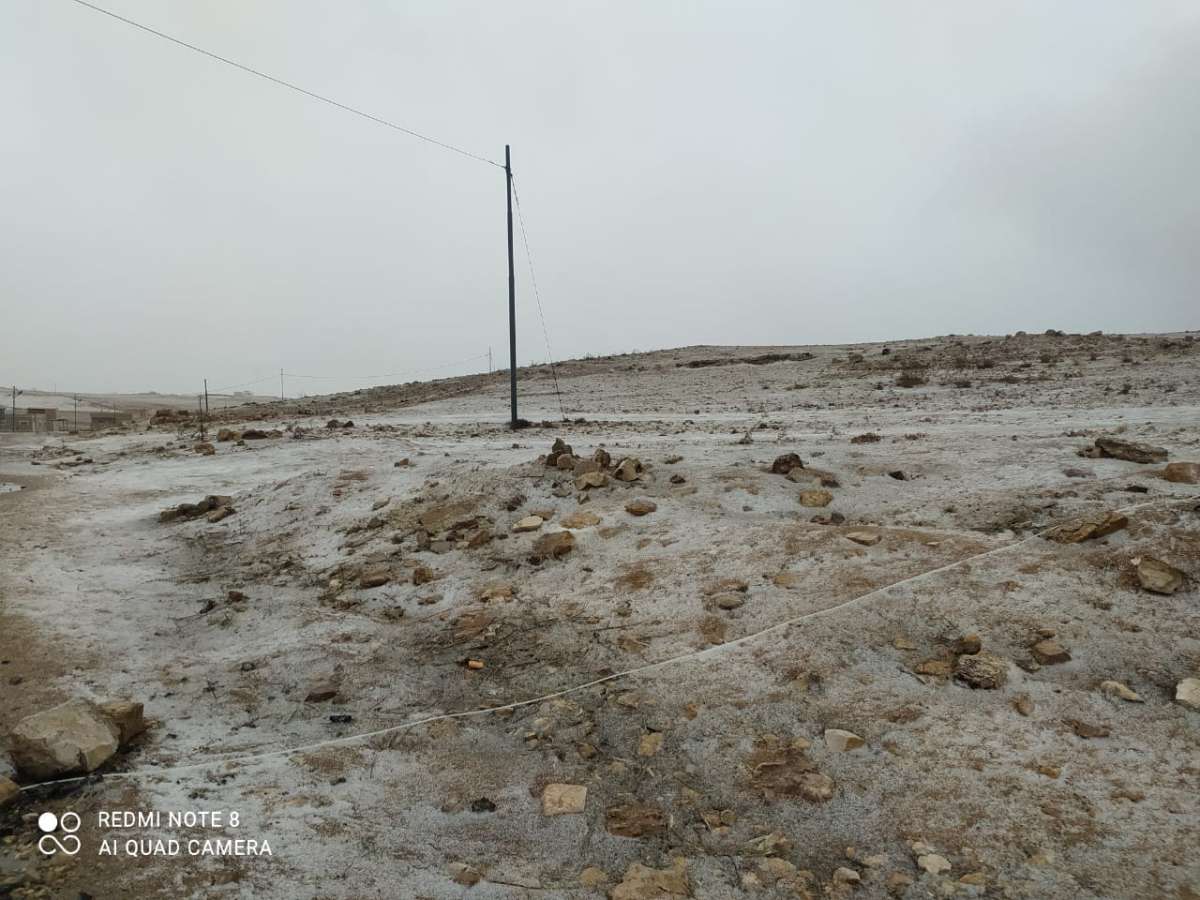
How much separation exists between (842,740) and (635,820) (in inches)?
42.2

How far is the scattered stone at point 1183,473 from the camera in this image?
17.8ft

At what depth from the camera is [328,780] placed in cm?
330

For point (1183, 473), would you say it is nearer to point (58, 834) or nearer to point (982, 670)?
point (982, 670)

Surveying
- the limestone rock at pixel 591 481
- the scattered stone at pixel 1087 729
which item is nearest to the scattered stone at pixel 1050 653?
the scattered stone at pixel 1087 729

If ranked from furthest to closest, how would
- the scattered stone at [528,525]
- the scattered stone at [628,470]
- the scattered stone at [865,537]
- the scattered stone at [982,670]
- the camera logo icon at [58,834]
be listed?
the scattered stone at [628,470], the scattered stone at [528,525], the scattered stone at [865,537], the scattered stone at [982,670], the camera logo icon at [58,834]

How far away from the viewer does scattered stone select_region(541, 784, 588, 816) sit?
10.1 feet

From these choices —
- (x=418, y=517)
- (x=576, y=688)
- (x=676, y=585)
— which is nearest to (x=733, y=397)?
(x=418, y=517)

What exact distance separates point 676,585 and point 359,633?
7.68 ft

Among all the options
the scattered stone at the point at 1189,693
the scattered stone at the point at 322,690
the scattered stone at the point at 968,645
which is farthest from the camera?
the scattered stone at the point at 322,690

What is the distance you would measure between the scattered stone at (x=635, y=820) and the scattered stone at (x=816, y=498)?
Answer: 3639 millimetres

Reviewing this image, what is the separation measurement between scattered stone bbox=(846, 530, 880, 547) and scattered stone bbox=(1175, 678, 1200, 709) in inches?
77.1

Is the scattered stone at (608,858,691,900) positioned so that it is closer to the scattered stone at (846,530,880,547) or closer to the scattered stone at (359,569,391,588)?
the scattered stone at (846,530,880,547)

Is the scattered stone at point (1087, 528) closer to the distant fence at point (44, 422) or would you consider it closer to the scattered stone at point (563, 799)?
the scattered stone at point (563, 799)

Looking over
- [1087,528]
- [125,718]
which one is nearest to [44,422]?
[125,718]
